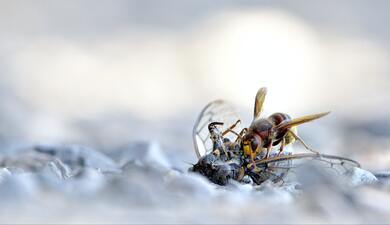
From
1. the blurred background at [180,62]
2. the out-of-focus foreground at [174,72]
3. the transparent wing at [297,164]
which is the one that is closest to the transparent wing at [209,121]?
the transparent wing at [297,164]

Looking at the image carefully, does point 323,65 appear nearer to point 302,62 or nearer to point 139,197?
point 302,62

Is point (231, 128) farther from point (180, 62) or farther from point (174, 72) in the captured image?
point (180, 62)

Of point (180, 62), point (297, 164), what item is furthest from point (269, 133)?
point (180, 62)

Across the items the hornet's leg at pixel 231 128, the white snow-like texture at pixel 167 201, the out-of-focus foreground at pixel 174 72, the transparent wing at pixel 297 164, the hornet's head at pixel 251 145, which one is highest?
the out-of-focus foreground at pixel 174 72

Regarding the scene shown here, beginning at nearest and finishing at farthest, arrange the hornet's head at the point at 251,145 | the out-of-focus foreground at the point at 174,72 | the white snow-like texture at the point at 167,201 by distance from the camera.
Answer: the white snow-like texture at the point at 167,201, the hornet's head at the point at 251,145, the out-of-focus foreground at the point at 174,72

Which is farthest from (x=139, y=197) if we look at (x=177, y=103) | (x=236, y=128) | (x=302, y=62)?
(x=302, y=62)

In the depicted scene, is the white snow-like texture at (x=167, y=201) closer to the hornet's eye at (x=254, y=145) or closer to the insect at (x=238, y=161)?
the insect at (x=238, y=161)

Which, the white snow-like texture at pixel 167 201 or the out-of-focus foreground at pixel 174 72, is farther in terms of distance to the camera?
the out-of-focus foreground at pixel 174 72
